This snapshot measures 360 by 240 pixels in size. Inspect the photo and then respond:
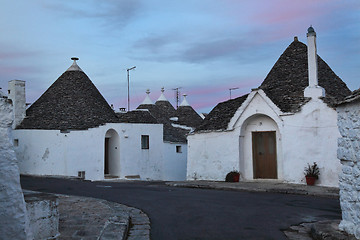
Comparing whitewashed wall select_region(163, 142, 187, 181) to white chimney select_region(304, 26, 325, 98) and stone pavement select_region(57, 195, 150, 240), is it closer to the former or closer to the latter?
white chimney select_region(304, 26, 325, 98)

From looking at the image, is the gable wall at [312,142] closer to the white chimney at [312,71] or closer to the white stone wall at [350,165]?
the white chimney at [312,71]

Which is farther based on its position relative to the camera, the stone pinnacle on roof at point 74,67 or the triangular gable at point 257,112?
the stone pinnacle on roof at point 74,67

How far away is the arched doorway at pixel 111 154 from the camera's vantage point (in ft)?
87.9

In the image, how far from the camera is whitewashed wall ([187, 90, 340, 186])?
604 inches

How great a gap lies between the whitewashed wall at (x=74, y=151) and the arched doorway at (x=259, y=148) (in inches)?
403

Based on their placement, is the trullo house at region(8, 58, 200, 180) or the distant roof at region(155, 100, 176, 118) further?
the distant roof at region(155, 100, 176, 118)

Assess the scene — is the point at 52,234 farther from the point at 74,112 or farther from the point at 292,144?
the point at 74,112

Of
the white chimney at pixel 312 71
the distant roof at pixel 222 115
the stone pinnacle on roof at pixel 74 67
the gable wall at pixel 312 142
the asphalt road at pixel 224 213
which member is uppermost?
the stone pinnacle on roof at pixel 74 67

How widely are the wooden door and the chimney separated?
16.7 metres

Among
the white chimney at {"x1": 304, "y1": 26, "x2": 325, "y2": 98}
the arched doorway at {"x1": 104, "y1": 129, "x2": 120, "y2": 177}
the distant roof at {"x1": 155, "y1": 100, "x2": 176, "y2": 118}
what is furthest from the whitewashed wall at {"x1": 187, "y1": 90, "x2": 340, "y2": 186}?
the distant roof at {"x1": 155, "y1": 100, "x2": 176, "y2": 118}

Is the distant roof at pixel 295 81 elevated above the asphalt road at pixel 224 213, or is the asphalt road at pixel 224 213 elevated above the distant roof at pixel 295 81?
the distant roof at pixel 295 81

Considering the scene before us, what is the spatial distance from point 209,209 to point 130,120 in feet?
59.5

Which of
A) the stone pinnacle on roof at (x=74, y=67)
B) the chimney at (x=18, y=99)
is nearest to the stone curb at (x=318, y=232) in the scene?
the chimney at (x=18, y=99)

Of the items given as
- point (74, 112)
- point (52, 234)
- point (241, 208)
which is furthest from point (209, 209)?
point (74, 112)
